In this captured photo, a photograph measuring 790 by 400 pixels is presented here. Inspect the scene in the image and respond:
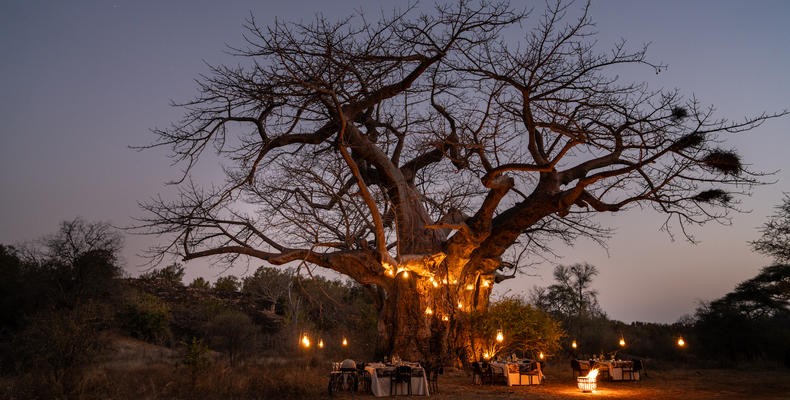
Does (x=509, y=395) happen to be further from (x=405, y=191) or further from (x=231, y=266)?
(x=231, y=266)

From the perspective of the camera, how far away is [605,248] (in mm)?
14594

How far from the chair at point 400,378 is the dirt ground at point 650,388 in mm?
620

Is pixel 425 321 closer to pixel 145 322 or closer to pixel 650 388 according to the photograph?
pixel 650 388

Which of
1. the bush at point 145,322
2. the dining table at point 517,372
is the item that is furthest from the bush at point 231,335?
the dining table at point 517,372

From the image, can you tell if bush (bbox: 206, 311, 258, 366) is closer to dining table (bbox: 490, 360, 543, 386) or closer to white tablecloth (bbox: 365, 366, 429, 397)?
white tablecloth (bbox: 365, 366, 429, 397)

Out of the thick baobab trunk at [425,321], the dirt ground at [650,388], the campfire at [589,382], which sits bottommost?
the dirt ground at [650,388]

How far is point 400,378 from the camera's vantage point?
10750mm

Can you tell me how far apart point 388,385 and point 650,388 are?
7.16 metres

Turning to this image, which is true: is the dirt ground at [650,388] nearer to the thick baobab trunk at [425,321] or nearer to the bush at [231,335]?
the thick baobab trunk at [425,321]

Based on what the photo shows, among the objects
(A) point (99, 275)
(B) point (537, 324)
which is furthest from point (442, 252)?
(A) point (99, 275)

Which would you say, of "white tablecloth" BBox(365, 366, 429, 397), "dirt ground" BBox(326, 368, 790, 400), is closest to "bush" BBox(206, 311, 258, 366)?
"dirt ground" BBox(326, 368, 790, 400)

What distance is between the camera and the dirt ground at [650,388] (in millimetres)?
10530

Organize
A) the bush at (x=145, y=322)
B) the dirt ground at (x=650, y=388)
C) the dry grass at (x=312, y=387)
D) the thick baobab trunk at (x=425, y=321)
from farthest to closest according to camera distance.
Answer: the bush at (x=145, y=322), the thick baobab trunk at (x=425, y=321), the dirt ground at (x=650, y=388), the dry grass at (x=312, y=387)

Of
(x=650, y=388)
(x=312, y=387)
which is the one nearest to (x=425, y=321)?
(x=312, y=387)
